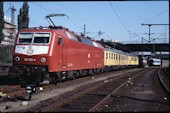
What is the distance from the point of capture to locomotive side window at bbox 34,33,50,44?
1781 cm

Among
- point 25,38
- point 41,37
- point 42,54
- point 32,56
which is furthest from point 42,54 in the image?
point 25,38

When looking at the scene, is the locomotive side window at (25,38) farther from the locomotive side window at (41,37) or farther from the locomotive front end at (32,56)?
the locomotive side window at (41,37)

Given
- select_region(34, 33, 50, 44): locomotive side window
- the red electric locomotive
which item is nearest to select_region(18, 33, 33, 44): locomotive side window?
the red electric locomotive

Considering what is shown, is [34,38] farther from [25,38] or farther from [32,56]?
[32,56]

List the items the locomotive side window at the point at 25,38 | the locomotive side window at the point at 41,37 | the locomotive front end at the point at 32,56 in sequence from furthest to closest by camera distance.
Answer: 1. the locomotive side window at the point at 25,38
2. the locomotive side window at the point at 41,37
3. the locomotive front end at the point at 32,56

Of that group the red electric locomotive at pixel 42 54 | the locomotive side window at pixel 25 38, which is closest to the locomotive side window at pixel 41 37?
the red electric locomotive at pixel 42 54

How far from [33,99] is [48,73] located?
454cm

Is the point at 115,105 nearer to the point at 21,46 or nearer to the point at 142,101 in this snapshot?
the point at 142,101

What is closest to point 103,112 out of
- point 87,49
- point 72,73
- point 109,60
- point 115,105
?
point 115,105

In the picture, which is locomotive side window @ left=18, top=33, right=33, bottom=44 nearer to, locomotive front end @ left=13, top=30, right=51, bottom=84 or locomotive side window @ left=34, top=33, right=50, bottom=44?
locomotive front end @ left=13, top=30, right=51, bottom=84

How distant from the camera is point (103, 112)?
10.3 metres

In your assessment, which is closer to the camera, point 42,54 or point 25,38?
point 42,54

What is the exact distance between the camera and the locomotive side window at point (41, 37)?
17812mm

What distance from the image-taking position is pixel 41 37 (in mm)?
18016
